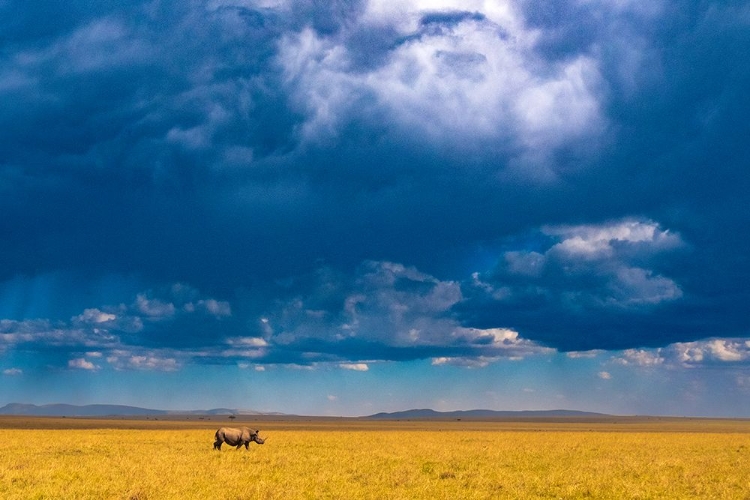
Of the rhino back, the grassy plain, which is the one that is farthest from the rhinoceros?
the grassy plain

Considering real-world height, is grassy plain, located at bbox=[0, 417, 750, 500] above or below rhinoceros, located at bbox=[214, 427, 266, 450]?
below

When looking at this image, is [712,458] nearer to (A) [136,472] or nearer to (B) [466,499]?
(B) [466,499]

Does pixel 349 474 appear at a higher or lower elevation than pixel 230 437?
lower

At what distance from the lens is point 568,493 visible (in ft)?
73.9

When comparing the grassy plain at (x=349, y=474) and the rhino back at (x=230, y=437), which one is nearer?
the grassy plain at (x=349, y=474)

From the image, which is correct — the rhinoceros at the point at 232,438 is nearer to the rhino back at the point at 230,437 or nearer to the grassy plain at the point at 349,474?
the rhino back at the point at 230,437

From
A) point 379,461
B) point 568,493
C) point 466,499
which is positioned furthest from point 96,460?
point 568,493

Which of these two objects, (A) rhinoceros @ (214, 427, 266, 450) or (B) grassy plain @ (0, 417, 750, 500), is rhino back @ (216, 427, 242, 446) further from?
(B) grassy plain @ (0, 417, 750, 500)

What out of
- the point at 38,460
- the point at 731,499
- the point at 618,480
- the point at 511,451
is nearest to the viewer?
the point at 731,499

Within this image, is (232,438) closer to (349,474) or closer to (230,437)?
(230,437)

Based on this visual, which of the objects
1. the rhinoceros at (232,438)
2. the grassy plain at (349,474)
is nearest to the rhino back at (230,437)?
the rhinoceros at (232,438)

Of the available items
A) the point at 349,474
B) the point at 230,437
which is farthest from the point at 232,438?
the point at 349,474

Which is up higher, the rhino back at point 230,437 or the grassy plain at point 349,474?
the rhino back at point 230,437

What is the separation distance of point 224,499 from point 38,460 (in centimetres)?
1604
